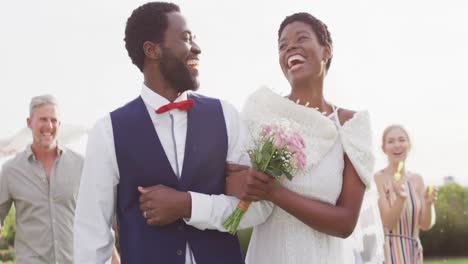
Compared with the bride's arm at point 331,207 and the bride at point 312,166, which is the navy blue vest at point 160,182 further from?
the bride's arm at point 331,207

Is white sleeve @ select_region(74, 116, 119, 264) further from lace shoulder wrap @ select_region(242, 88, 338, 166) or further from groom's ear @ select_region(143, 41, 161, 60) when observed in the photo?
lace shoulder wrap @ select_region(242, 88, 338, 166)

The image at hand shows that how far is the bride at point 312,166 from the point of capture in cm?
366

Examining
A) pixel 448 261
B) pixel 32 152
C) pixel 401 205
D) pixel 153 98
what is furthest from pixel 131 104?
pixel 448 261

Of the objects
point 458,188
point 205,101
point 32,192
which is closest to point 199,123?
point 205,101

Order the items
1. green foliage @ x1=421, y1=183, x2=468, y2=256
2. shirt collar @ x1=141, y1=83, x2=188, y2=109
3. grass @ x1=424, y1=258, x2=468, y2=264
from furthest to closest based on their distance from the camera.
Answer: green foliage @ x1=421, y1=183, x2=468, y2=256, grass @ x1=424, y1=258, x2=468, y2=264, shirt collar @ x1=141, y1=83, x2=188, y2=109

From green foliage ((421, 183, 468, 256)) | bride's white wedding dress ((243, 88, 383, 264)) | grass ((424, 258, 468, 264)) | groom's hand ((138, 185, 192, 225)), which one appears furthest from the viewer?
green foliage ((421, 183, 468, 256))

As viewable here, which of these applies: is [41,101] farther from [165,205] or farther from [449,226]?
[449,226]

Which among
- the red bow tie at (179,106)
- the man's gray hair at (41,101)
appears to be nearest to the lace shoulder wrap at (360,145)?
the red bow tie at (179,106)

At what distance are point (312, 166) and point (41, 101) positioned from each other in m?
3.46

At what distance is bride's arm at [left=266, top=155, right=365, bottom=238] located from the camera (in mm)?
3535

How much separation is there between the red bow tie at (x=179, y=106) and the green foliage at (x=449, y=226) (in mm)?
13556

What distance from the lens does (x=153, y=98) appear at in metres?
3.65

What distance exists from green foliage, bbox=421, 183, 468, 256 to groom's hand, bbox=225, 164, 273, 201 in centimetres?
1355

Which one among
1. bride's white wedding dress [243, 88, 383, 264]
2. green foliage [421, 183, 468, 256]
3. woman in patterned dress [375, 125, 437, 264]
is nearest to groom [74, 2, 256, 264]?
bride's white wedding dress [243, 88, 383, 264]
